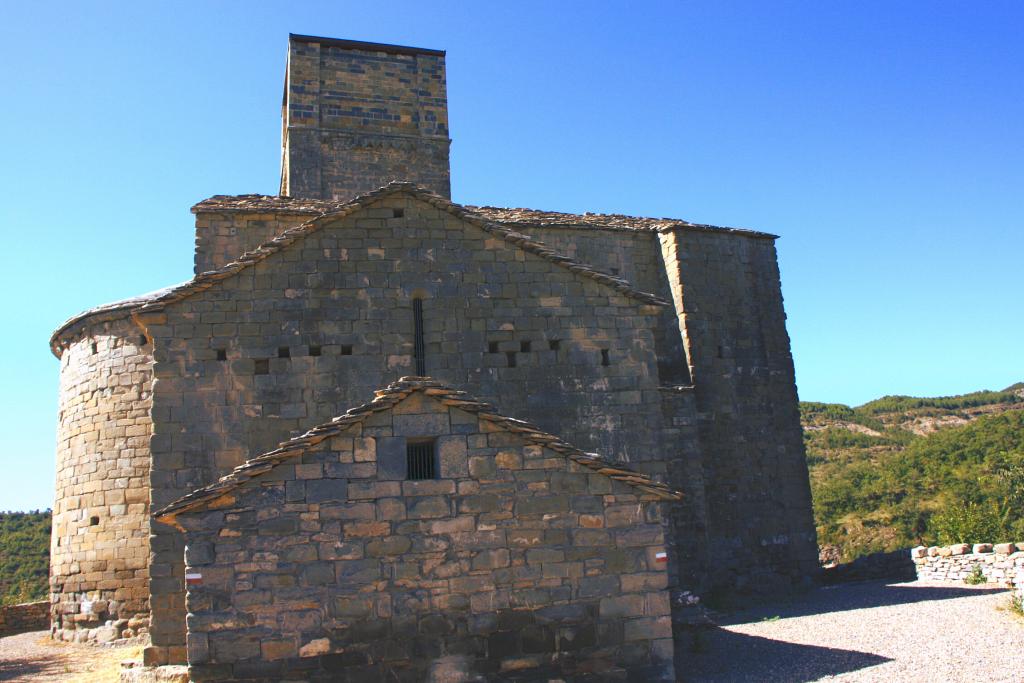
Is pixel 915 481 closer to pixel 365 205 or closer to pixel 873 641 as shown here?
pixel 873 641

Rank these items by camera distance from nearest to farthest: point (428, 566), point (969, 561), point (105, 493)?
1. point (428, 566)
2. point (105, 493)
3. point (969, 561)

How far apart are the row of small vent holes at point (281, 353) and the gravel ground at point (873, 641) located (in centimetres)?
602

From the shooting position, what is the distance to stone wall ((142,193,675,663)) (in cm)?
1084

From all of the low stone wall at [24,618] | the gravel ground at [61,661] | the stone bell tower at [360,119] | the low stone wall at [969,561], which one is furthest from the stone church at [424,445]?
the low stone wall at [24,618]

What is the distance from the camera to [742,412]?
1717cm

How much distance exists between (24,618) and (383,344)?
13216 mm

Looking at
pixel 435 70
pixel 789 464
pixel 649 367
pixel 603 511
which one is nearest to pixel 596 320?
pixel 649 367

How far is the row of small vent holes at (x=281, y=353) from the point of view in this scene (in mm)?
11039

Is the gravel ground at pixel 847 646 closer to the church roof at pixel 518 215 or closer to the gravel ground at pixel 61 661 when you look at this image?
the gravel ground at pixel 61 661

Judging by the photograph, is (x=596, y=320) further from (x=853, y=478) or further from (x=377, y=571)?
(x=853, y=478)

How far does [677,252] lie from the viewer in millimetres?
17344

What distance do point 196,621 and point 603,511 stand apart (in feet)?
13.6

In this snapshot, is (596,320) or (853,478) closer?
(596,320)

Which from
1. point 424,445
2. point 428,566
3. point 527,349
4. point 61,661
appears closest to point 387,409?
point 424,445
